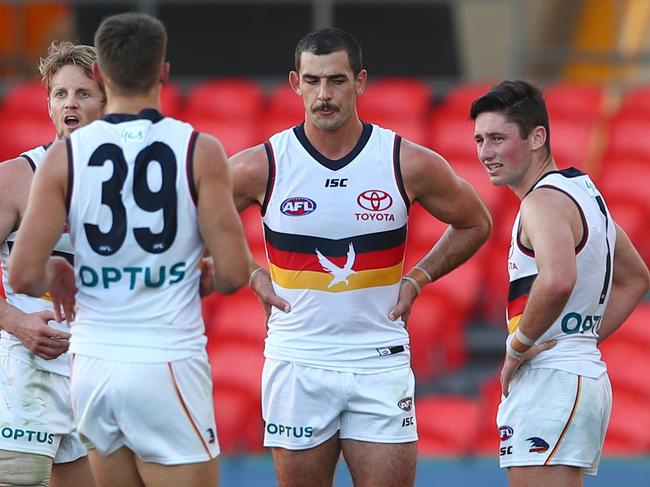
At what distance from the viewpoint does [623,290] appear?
5594mm

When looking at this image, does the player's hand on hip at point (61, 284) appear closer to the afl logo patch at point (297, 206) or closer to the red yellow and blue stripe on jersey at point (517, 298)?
the afl logo patch at point (297, 206)

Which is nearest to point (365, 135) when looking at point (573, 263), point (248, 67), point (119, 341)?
point (573, 263)

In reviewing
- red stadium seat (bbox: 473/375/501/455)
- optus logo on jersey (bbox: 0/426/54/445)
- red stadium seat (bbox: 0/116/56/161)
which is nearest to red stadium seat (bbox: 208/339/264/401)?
red stadium seat (bbox: 473/375/501/455)

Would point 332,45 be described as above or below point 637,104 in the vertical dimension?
above

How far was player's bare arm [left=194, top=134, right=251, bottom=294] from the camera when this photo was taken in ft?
14.4

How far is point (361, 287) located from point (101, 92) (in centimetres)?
132

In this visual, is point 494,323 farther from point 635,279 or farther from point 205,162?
point 205,162

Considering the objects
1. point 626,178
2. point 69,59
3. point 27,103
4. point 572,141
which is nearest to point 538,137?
point 69,59

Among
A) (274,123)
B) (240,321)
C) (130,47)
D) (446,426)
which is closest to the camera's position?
(130,47)

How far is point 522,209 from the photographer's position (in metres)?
5.13

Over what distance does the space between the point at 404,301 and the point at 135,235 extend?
4.87 feet

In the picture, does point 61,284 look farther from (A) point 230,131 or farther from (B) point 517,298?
(A) point 230,131

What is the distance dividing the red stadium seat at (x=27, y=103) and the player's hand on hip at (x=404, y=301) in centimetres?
702

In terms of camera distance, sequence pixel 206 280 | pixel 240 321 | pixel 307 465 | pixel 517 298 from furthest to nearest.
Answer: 1. pixel 240 321
2. pixel 307 465
3. pixel 517 298
4. pixel 206 280
